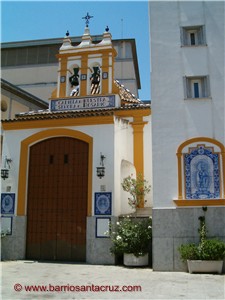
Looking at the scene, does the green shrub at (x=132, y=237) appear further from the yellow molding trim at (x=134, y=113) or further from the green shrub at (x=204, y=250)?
the yellow molding trim at (x=134, y=113)

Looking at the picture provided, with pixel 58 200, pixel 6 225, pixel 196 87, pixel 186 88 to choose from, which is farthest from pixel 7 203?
pixel 196 87

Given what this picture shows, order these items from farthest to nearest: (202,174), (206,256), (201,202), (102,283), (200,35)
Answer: (200,35), (202,174), (201,202), (206,256), (102,283)

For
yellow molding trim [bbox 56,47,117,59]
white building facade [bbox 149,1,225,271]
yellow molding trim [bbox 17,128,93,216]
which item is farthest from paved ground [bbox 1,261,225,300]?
yellow molding trim [bbox 56,47,117,59]

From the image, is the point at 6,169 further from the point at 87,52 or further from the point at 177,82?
the point at 177,82

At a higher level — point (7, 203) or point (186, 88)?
point (186, 88)

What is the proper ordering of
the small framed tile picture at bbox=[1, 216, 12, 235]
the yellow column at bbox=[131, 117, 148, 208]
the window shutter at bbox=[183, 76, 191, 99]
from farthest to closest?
the yellow column at bbox=[131, 117, 148, 208] < the small framed tile picture at bbox=[1, 216, 12, 235] < the window shutter at bbox=[183, 76, 191, 99]

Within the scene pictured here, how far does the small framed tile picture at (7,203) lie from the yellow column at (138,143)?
498cm

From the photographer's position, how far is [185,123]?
38.5 feet

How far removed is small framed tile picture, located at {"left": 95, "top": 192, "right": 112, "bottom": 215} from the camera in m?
12.6

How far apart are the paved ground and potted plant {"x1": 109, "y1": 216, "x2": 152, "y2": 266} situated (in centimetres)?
42

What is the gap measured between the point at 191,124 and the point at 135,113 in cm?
367

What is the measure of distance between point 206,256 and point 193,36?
732cm

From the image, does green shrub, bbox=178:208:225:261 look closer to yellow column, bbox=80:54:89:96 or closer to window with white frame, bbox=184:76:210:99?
window with white frame, bbox=184:76:210:99

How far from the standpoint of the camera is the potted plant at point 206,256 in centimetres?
1023
